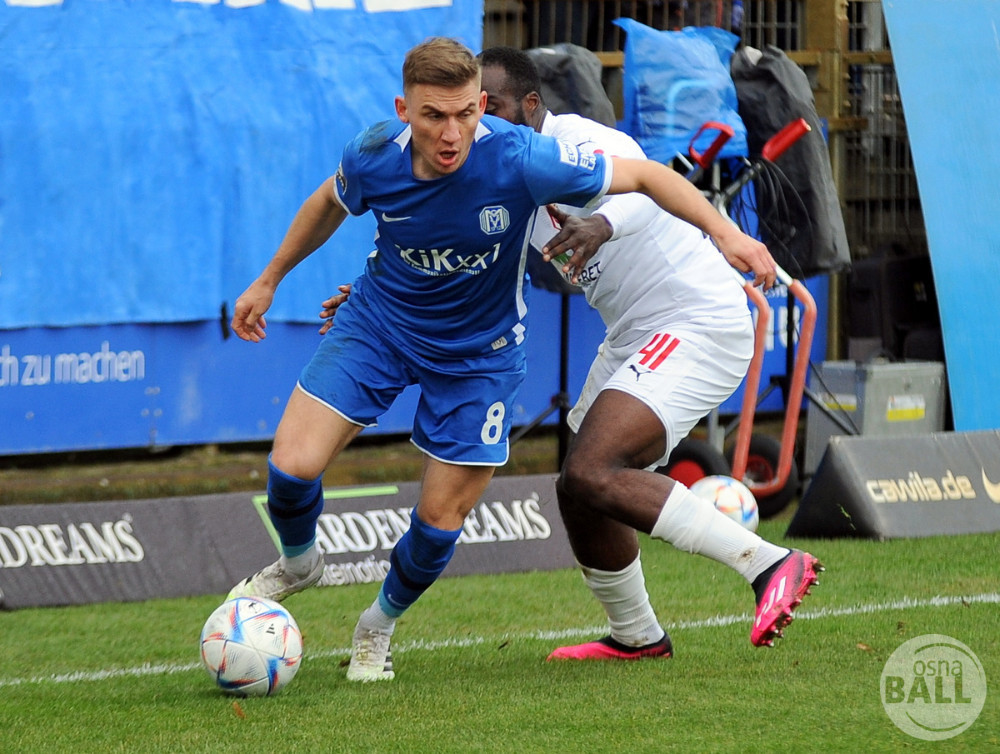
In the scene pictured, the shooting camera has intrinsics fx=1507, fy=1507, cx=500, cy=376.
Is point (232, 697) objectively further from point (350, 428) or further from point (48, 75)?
point (48, 75)

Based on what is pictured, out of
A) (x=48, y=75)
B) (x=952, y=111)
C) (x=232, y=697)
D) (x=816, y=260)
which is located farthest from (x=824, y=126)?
(x=232, y=697)

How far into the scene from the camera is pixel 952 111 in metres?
10.3

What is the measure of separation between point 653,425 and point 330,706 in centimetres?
139

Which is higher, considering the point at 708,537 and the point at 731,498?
the point at 708,537

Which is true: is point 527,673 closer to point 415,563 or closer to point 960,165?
point 415,563

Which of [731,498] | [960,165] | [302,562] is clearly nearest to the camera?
[302,562]

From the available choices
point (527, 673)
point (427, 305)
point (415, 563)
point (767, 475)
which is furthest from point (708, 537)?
point (767, 475)

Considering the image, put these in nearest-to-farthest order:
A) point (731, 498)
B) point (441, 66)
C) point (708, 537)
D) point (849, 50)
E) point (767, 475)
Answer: point (441, 66) → point (708, 537) → point (731, 498) → point (767, 475) → point (849, 50)

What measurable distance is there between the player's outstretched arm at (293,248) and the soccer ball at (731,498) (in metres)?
3.28

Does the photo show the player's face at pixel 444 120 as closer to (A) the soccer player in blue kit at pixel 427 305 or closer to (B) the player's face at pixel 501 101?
(A) the soccer player in blue kit at pixel 427 305

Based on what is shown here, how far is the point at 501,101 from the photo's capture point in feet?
17.9

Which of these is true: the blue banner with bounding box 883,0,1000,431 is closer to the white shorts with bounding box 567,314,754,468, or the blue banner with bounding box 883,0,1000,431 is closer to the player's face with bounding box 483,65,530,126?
the white shorts with bounding box 567,314,754,468

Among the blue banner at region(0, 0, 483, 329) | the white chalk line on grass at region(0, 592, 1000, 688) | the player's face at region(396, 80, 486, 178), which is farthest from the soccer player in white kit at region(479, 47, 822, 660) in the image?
the blue banner at region(0, 0, 483, 329)

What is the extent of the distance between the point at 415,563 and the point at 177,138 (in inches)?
188
